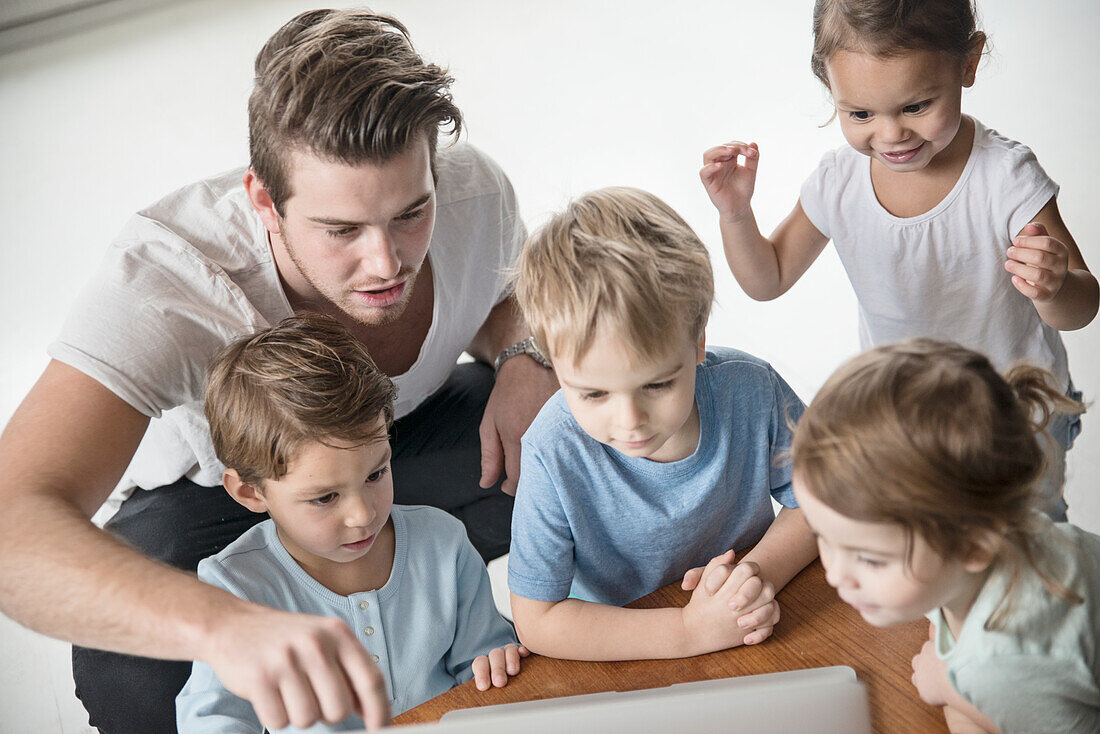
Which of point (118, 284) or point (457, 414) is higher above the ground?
point (118, 284)

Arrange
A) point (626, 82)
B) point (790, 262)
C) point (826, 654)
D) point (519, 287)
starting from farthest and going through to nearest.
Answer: point (626, 82) < point (790, 262) < point (519, 287) < point (826, 654)

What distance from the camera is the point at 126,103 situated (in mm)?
4320

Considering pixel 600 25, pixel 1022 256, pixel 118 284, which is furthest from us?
pixel 600 25

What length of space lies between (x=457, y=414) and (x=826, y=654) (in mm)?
1035

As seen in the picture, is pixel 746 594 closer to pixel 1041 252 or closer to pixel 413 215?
pixel 1041 252

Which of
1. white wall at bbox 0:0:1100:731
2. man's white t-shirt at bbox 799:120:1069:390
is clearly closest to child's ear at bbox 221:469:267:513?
man's white t-shirt at bbox 799:120:1069:390

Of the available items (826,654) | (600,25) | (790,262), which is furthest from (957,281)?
(600,25)

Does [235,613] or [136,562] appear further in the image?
[136,562]

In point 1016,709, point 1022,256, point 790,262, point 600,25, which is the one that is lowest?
point 1016,709

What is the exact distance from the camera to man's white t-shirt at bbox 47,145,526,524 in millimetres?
1312

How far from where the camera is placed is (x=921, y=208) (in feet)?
5.03

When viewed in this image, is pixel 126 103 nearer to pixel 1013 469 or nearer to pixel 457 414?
pixel 457 414

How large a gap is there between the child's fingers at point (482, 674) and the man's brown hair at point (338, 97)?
26.6 inches

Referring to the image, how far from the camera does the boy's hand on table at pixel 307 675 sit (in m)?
0.74
